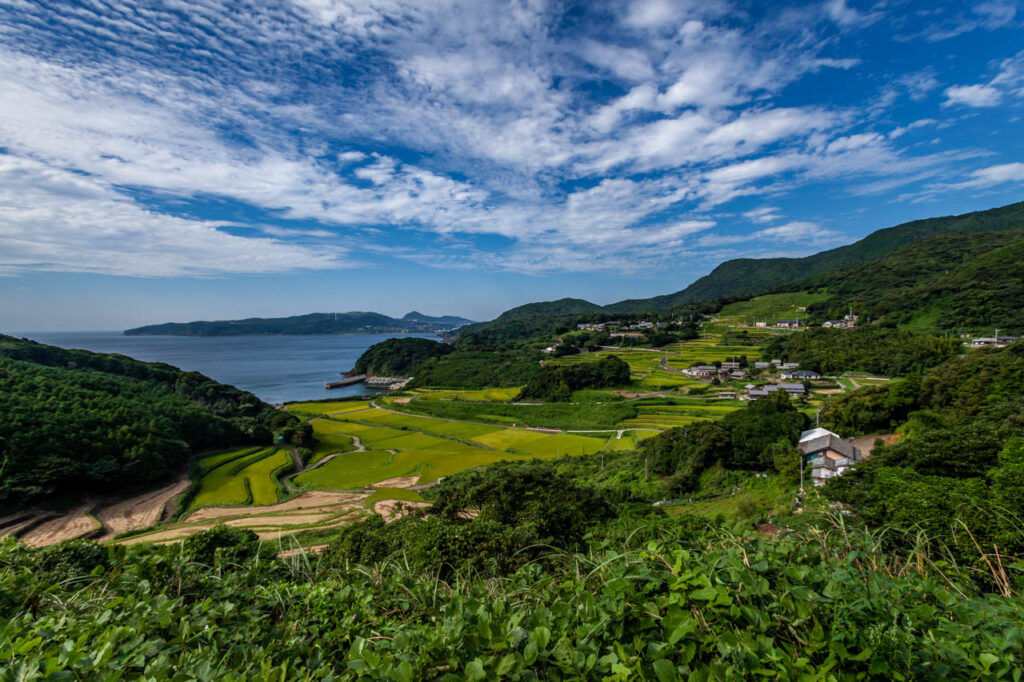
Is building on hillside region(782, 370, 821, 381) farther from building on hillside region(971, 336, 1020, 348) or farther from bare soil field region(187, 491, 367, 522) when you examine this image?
bare soil field region(187, 491, 367, 522)

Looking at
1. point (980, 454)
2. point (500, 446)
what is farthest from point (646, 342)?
point (980, 454)

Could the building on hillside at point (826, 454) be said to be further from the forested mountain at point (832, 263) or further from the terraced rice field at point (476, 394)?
the forested mountain at point (832, 263)

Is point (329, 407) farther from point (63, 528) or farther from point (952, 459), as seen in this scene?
point (952, 459)

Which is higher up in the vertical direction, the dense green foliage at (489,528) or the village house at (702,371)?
the dense green foliage at (489,528)

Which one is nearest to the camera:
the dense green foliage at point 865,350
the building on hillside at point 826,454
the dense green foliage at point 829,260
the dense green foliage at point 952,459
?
the dense green foliage at point 952,459

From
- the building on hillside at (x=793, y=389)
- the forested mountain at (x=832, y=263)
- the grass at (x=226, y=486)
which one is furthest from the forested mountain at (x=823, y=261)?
the grass at (x=226, y=486)

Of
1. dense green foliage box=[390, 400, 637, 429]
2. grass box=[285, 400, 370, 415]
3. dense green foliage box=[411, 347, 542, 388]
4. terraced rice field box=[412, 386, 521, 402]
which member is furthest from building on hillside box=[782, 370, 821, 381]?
grass box=[285, 400, 370, 415]

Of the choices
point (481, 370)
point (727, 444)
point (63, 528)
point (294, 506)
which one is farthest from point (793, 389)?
point (63, 528)
